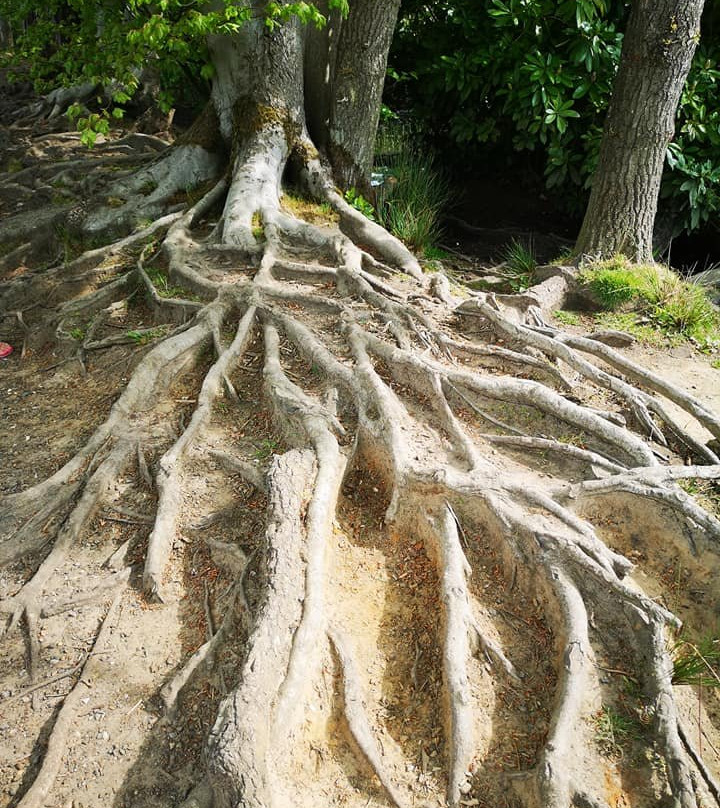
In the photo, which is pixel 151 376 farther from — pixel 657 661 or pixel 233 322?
pixel 657 661

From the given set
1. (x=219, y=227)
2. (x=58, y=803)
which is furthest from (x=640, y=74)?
(x=58, y=803)

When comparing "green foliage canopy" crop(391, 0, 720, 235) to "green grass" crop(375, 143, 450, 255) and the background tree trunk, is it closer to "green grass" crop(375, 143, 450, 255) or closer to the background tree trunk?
"green grass" crop(375, 143, 450, 255)

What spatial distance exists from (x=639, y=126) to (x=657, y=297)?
1.53 m

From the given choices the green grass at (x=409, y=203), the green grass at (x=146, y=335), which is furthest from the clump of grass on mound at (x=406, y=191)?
the green grass at (x=146, y=335)

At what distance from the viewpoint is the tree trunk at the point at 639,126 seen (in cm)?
521

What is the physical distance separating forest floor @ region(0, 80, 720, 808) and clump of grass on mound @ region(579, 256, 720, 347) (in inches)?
64.3

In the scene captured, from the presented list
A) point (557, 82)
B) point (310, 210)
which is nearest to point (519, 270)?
point (557, 82)

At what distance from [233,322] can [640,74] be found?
13.4 ft

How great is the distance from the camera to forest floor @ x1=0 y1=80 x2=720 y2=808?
2.21 metres

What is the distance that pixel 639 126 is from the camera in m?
5.51

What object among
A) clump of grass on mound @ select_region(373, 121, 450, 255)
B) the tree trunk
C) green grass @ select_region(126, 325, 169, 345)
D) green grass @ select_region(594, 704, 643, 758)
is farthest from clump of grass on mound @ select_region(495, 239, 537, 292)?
green grass @ select_region(594, 704, 643, 758)

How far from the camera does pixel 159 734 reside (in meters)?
2.31

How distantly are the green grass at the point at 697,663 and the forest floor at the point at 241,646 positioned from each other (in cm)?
8

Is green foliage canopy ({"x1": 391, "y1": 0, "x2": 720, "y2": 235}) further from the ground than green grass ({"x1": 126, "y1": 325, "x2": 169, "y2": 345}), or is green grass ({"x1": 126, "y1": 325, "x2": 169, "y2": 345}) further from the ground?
green foliage canopy ({"x1": 391, "y1": 0, "x2": 720, "y2": 235})
